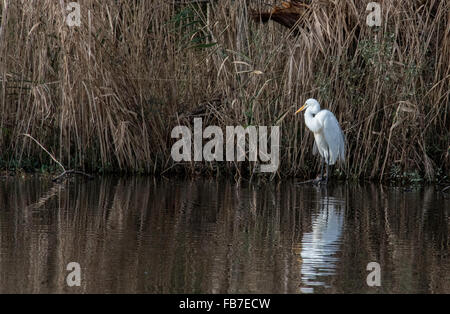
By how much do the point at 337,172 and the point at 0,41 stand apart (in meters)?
4.34

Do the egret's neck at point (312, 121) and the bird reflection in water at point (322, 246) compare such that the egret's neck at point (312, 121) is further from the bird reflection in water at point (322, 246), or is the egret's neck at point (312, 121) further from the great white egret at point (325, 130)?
the bird reflection in water at point (322, 246)

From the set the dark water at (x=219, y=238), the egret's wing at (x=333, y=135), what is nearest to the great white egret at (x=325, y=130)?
the egret's wing at (x=333, y=135)

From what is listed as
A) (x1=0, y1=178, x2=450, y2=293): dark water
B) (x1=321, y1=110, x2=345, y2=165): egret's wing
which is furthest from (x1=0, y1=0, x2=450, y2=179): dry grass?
(x1=0, y1=178, x2=450, y2=293): dark water

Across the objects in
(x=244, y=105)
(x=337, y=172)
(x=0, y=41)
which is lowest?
(x=337, y=172)

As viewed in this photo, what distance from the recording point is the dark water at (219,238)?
15.2 ft

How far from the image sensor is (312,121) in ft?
31.4

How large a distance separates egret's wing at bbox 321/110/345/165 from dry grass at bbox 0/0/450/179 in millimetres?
293

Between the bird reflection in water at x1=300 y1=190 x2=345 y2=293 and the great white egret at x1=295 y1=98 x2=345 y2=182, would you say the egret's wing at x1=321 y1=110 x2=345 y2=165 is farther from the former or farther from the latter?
the bird reflection in water at x1=300 y1=190 x2=345 y2=293

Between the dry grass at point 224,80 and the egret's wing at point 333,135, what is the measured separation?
0.29 meters

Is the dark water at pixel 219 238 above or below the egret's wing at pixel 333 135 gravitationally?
below

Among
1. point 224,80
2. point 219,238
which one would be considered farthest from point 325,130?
point 219,238

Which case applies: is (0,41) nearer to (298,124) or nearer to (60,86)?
(60,86)
